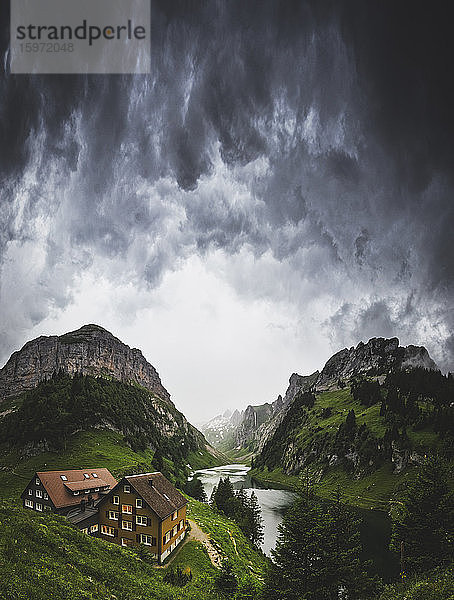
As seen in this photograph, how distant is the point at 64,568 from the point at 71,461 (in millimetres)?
90261

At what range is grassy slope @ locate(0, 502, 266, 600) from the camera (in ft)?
61.7

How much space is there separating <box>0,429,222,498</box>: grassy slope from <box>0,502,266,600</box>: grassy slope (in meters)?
64.0

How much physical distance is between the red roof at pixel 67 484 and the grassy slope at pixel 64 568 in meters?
25.9

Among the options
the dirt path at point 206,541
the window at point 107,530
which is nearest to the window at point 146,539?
the window at point 107,530

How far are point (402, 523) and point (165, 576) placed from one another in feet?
84.6

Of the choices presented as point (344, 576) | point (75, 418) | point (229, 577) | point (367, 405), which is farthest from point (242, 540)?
point (367, 405)

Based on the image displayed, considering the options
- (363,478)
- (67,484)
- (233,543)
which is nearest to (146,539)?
(233,543)

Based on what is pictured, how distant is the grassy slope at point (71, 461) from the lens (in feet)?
281

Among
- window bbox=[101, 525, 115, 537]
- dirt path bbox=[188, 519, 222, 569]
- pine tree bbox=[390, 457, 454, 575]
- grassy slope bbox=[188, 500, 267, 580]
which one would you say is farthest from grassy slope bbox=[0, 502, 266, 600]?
pine tree bbox=[390, 457, 454, 575]

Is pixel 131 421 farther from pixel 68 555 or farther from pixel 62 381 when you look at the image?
pixel 68 555

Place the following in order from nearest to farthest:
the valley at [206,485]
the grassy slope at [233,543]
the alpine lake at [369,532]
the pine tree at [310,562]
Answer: the pine tree at [310,562], the valley at [206,485], the grassy slope at [233,543], the alpine lake at [369,532]

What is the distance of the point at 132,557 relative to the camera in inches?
1272

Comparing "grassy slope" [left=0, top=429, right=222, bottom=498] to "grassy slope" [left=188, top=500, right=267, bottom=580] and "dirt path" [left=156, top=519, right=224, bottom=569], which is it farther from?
"dirt path" [left=156, top=519, right=224, bottom=569]

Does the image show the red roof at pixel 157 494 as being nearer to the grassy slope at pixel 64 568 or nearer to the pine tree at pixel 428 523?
the grassy slope at pixel 64 568
